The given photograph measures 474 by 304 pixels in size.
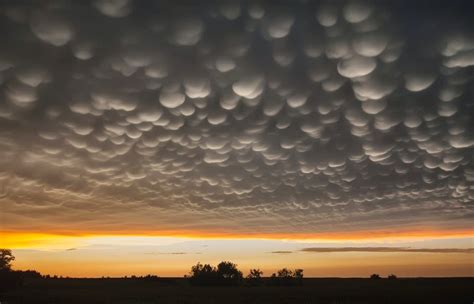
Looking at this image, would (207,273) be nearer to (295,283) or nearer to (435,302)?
(295,283)

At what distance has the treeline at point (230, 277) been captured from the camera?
70.7 m

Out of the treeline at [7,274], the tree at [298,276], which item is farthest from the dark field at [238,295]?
the tree at [298,276]

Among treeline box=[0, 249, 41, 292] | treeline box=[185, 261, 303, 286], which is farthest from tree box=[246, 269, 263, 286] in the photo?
treeline box=[0, 249, 41, 292]

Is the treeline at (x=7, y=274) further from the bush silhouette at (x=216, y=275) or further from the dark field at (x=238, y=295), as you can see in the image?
the bush silhouette at (x=216, y=275)

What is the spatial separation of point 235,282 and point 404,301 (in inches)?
1454

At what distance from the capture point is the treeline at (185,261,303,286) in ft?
232

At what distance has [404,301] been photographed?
40312 mm

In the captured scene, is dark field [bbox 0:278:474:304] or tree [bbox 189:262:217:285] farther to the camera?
tree [bbox 189:262:217:285]

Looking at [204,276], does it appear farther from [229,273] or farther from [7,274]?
[7,274]

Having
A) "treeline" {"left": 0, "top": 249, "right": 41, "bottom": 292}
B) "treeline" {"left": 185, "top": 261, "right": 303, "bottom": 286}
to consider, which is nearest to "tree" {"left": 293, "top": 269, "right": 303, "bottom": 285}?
"treeline" {"left": 185, "top": 261, "right": 303, "bottom": 286}

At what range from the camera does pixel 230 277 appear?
71.4 meters

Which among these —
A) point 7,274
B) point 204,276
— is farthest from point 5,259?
point 204,276

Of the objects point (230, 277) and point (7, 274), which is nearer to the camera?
point (7, 274)

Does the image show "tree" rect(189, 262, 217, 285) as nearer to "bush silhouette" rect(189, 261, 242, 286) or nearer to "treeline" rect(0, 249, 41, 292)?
"bush silhouette" rect(189, 261, 242, 286)
